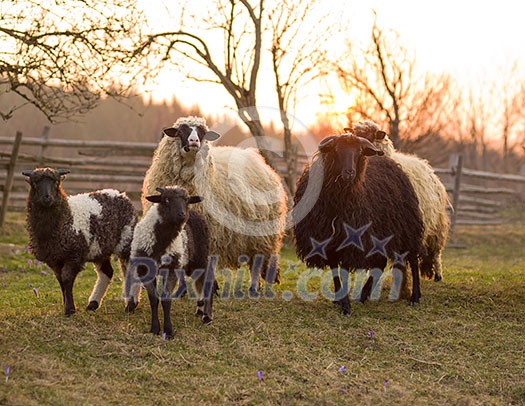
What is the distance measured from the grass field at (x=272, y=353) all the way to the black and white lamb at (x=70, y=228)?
0.49 meters

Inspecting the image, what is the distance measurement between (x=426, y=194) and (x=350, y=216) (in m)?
1.93

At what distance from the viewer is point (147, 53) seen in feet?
36.8

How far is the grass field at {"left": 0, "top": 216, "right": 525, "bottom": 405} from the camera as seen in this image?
4.93 meters

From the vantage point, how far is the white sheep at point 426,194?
8.88 meters

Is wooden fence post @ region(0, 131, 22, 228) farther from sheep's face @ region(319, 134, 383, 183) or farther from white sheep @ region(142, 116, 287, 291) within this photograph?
sheep's face @ region(319, 134, 383, 183)

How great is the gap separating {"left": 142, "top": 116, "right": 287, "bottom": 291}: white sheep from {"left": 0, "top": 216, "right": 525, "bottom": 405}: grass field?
0.60 meters

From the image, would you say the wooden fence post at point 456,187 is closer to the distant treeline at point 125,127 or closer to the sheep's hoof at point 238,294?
the sheep's hoof at point 238,294

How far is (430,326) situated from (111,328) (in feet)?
10.7

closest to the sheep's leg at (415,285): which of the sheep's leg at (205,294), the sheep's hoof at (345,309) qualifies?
the sheep's hoof at (345,309)

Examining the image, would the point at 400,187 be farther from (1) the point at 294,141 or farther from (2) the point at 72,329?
(1) the point at 294,141

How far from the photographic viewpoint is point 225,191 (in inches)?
314

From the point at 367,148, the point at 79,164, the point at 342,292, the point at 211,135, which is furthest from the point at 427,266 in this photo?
the point at 79,164

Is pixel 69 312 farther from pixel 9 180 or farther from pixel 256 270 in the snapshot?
pixel 9 180

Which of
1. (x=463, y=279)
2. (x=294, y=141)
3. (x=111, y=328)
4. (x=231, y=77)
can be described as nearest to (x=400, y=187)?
(x=463, y=279)
